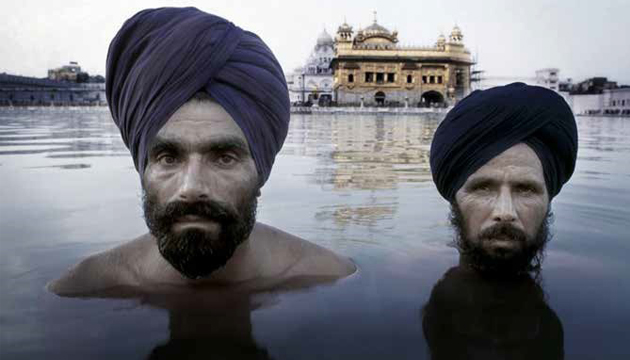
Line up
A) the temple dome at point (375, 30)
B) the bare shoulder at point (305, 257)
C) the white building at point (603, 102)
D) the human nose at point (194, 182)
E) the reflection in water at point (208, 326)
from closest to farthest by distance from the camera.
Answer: the reflection in water at point (208, 326), the human nose at point (194, 182), the bare shoulder at point (305, 257), the temple dome at point (375, 30), the white building at point (603, 102)

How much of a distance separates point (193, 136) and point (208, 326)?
62 centimetres

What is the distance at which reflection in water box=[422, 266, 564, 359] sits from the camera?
175 cm

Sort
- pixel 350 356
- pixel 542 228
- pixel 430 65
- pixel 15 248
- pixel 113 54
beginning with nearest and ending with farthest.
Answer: pixel 350 356 → pixel 113 54 → pixel 542 228 → pixel 15 248 → pixel 430 65

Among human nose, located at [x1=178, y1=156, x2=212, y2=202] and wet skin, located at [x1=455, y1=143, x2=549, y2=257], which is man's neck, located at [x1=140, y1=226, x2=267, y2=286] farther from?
wet skin, located at [x1=455, y1=143, x2=549, y2=257]

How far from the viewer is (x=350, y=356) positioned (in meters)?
1.70

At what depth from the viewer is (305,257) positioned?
2.55 metres

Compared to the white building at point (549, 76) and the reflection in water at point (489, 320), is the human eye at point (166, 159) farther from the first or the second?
the white building at point (549, 76)

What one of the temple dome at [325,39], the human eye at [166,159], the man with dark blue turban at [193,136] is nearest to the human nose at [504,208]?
the man with dark blue turban at [193,136]

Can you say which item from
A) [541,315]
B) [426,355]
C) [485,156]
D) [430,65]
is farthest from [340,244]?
[430,65]

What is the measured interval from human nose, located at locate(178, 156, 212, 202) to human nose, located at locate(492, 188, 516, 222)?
3.55 ft

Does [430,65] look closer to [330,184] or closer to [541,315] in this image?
[330,184]

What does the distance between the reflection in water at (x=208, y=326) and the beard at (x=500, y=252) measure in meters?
0.85

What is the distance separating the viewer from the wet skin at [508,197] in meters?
2.27

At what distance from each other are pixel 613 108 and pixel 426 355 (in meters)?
70.2
